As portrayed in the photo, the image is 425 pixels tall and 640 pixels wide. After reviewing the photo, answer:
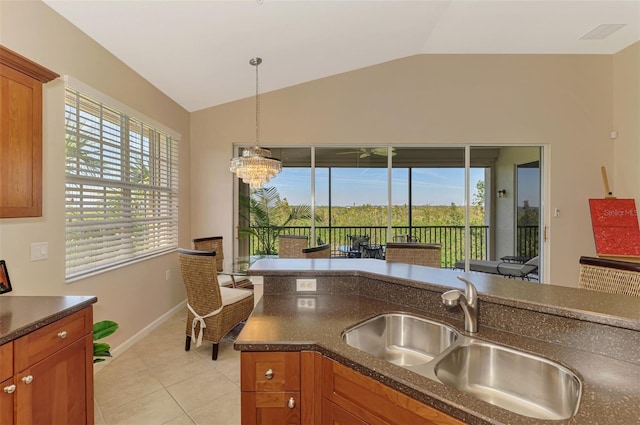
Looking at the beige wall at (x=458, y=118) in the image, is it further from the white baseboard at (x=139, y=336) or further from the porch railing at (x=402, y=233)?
the white baseboard at (x=139, y=336)

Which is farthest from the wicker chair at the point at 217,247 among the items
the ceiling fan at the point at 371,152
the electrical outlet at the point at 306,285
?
the ceiling fan at the point at 371,152

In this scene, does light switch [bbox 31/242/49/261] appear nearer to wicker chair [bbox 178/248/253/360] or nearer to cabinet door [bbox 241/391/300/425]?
wicker chair [bbox 178/248/253/360]

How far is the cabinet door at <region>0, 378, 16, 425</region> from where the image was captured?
1.17 m

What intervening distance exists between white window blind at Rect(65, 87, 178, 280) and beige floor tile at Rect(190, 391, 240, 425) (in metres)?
1.45

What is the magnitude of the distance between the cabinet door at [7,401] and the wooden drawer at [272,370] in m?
0.98

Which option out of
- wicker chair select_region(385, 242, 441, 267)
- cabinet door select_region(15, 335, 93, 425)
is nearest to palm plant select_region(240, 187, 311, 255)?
wicker chair select_region(385, 242, 441, 267)

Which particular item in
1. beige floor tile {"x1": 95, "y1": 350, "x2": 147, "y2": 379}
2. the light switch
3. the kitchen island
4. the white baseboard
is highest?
the light switch

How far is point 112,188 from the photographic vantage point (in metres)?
2.79

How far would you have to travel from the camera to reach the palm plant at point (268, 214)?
4.40m

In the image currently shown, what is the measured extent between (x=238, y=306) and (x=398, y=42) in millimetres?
3700

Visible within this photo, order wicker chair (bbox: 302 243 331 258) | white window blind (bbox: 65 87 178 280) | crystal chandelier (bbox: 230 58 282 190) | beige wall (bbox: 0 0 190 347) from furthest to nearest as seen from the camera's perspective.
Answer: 1. crystal chandelier (bbox: 230 58 282 190)
2. wicker chair (bbox: 302 243 331 258)
3. white window blind (bbox: 65 87 178 280)
4. beige wall (bbox: 0 0 190 347)

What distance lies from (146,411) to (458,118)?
477 cm

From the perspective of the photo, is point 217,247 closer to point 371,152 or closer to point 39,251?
point 39,251

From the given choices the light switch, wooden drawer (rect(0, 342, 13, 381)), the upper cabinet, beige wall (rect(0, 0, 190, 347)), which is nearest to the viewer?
wooden drawer (rect(0, 342, 13, 381))
